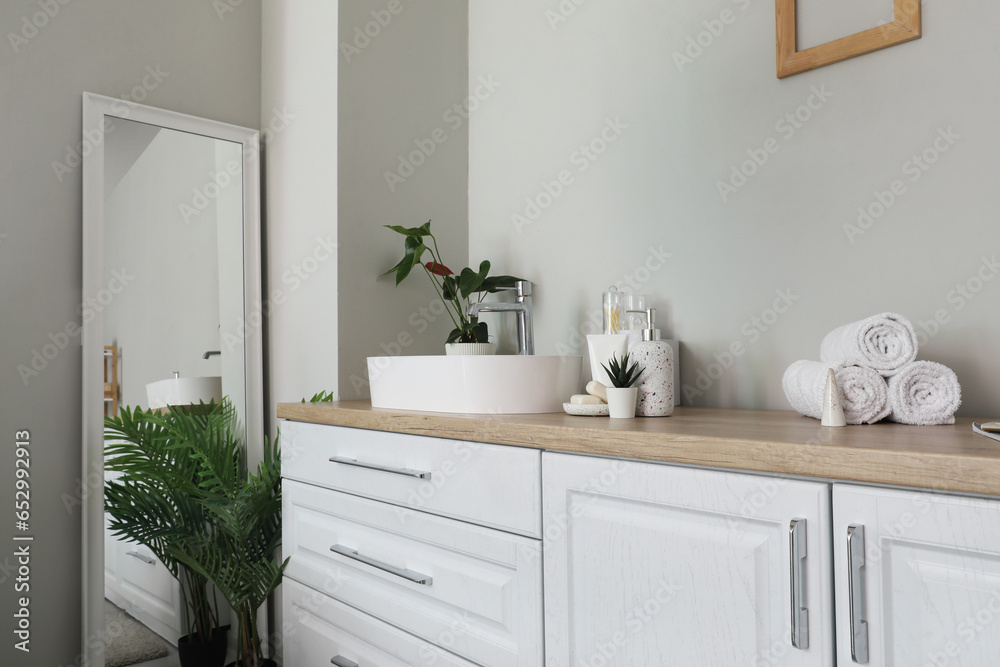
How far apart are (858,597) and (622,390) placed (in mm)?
506

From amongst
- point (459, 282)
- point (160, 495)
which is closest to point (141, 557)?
point (160, 495)

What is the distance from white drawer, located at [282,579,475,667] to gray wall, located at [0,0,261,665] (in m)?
0.58

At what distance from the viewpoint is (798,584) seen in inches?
29.8

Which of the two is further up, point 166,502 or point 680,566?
point 680,566

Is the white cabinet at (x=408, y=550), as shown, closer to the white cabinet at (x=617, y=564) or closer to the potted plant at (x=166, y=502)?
the white cabinet at (x=617, y=564)

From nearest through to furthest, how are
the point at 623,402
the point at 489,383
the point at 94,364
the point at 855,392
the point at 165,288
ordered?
the point at 855,392 < the point at 623,402 < the point at 489,383 < the point at 94,364 < the point at 165,288

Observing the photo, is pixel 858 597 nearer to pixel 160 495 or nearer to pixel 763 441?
pixel 763 441

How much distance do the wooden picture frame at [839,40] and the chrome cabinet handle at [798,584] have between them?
892 millimetres

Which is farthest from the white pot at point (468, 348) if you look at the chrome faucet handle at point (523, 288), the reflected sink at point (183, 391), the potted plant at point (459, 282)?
the reflected sink at point (183, 391)

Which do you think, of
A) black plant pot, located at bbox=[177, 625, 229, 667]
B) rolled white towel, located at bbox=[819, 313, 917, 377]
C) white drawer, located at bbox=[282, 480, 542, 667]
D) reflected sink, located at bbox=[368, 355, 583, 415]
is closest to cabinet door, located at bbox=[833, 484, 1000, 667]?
rolled white towel, located at bbox=[819, 313, 917, 377]

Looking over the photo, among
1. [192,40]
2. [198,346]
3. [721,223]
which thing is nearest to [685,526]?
[721,223]

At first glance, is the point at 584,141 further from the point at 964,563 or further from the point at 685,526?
the point at 964,563

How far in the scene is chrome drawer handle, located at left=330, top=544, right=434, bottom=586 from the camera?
121cm

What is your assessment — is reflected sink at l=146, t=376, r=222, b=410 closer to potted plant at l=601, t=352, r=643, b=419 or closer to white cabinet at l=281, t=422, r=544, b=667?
white cabinet at l=281, t=422, r=544, b=667
